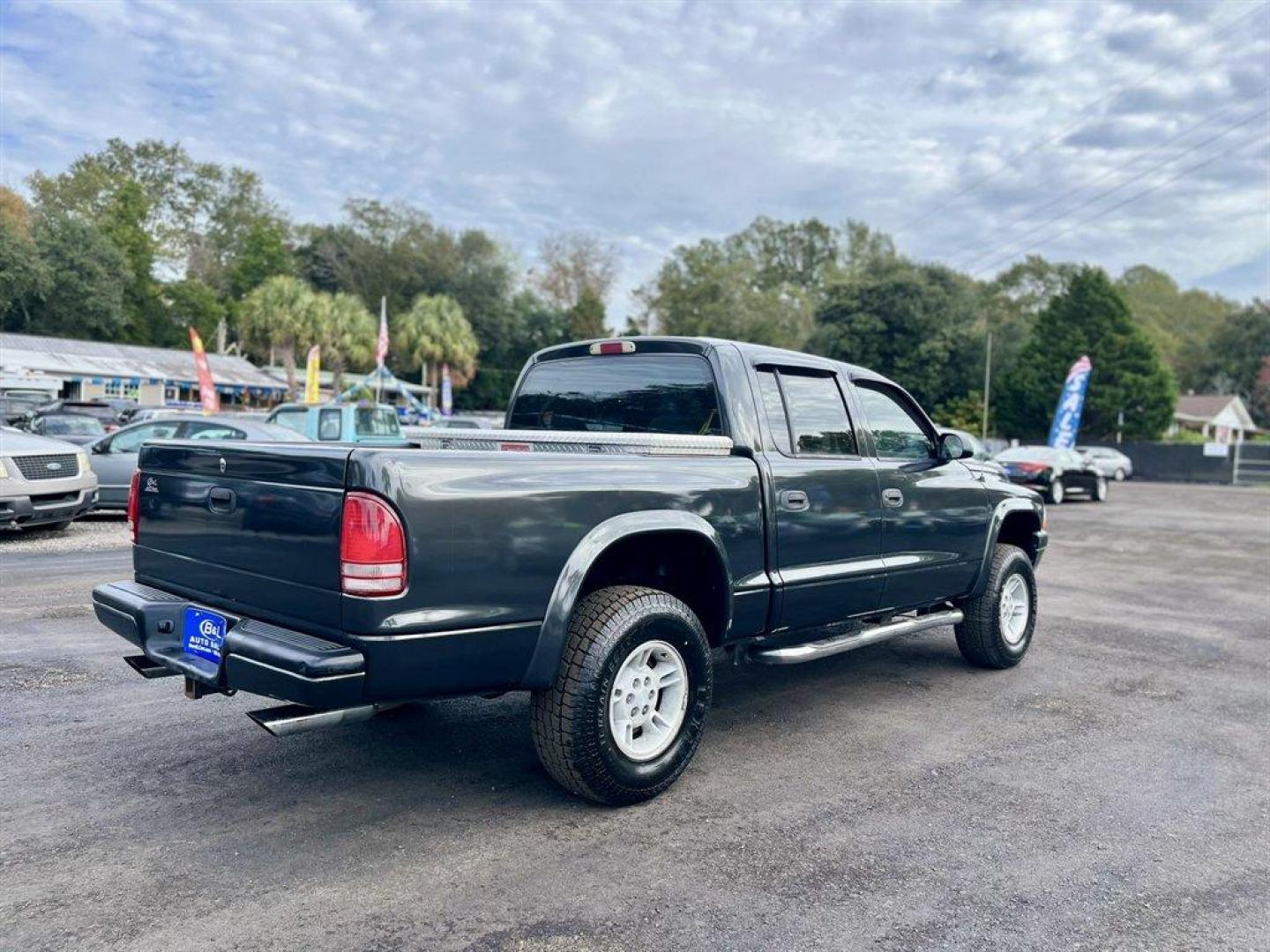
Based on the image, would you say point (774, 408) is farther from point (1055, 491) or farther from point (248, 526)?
point (1055, 491)

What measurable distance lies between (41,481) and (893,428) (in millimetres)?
9613

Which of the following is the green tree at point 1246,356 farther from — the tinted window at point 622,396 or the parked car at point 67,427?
the tinted window at point 622,396

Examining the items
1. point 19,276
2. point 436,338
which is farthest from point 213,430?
point 19,276

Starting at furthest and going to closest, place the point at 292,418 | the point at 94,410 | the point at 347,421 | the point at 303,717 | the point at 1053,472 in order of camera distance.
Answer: the point at 94,410, the point at 1053,472, the point at 292,418, the point at 347,421, the point at 303,717

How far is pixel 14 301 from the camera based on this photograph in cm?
4875

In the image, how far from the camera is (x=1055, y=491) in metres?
22.2

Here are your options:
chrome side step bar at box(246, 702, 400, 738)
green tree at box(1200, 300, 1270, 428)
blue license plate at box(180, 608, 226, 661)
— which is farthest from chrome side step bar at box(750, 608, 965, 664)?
green tree at box(1200, 300, 1270, 428)

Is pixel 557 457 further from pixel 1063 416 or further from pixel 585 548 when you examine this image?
pixel 1063 416

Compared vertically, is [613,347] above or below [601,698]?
above

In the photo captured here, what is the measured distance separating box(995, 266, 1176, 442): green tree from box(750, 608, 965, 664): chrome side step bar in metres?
40.1

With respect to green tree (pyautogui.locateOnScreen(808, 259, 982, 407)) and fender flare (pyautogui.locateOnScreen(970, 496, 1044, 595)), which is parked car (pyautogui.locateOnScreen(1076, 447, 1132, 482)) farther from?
fender flare (pyautogui.locateOnScreen(970, 496, 1044, 595))

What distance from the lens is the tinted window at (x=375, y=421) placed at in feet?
45.9

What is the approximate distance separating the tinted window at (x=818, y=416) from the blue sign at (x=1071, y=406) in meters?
26.3

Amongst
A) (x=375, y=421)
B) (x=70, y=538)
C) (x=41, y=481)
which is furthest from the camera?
(x=375, y=421)
